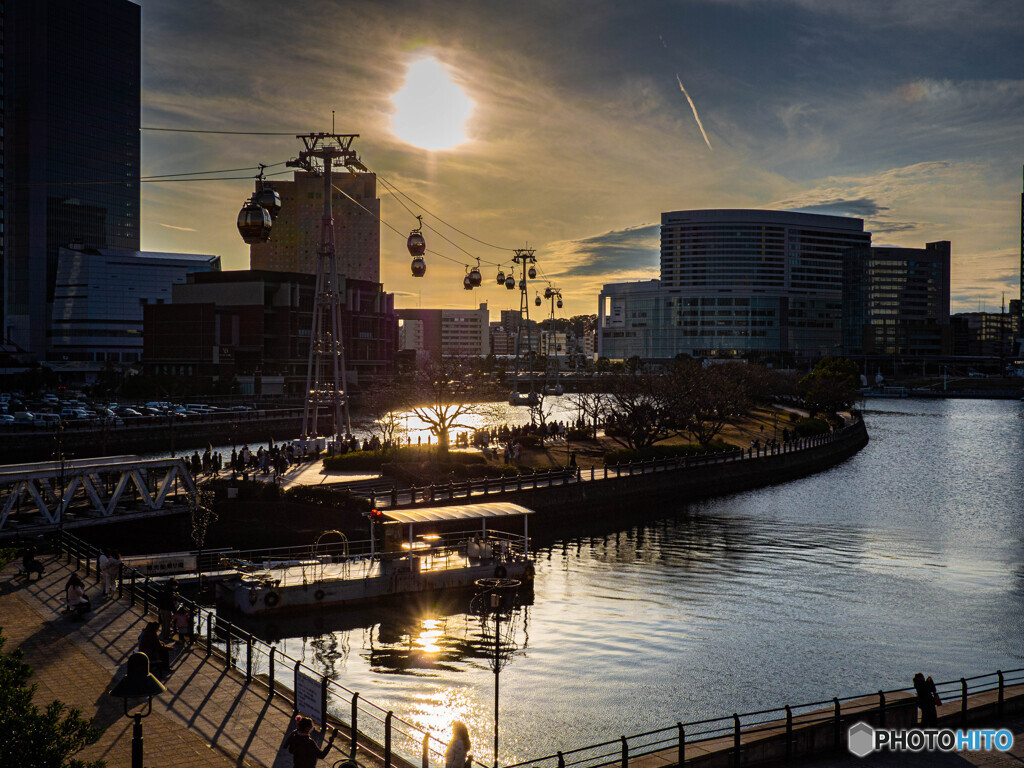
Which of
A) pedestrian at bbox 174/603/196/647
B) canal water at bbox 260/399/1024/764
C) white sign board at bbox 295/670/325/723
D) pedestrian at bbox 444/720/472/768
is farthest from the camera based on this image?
canal water at bbox 260/399/1024/764

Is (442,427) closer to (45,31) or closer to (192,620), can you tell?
(192,620)

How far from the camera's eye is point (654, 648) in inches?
1060

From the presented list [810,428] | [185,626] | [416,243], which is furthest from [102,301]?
[185,626]

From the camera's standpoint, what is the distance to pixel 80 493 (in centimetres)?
4375

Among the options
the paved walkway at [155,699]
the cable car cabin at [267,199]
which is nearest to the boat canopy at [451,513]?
the paved walkway at [155,699]

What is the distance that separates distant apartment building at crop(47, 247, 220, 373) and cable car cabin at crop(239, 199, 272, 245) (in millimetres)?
170192

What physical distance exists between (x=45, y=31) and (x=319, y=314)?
7160 inches

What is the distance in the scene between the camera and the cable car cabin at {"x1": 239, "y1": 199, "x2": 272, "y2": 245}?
848 inches

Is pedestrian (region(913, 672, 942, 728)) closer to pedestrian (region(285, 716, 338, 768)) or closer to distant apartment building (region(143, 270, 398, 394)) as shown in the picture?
pedestrian (region(285, 716, 338, 768))

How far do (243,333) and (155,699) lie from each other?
117701 millimetres

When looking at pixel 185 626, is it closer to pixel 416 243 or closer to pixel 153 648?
pixel 153 648

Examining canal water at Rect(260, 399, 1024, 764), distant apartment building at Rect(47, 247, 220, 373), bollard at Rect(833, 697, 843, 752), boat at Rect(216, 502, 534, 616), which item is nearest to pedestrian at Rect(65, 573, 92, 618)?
canal water at Rect(260, 399, 1024, 764)

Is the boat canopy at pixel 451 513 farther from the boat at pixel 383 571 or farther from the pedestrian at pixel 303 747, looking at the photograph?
the pedestrian at pixel 303 747

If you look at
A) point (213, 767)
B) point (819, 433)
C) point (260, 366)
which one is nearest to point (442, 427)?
point (213, 767)
